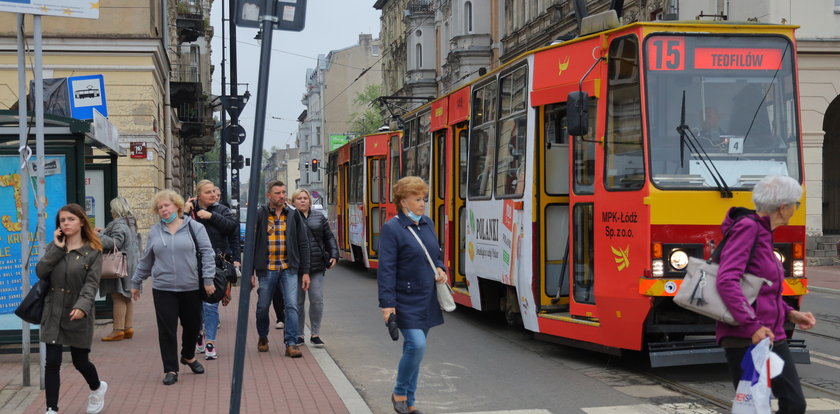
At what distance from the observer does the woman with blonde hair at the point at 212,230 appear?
1017cm

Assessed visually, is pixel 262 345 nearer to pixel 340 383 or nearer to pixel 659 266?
pixel 340 383

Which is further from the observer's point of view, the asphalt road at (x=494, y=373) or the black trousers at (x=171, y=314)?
the black trousers at (x=171, y=314)

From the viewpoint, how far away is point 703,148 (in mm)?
8594

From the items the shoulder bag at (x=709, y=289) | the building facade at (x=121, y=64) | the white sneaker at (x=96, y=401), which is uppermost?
the building facade at (x=121, y=64)

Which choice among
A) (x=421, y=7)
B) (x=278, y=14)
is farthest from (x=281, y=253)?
(x=421, y=7)

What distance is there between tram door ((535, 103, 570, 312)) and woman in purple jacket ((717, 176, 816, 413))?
194 inches

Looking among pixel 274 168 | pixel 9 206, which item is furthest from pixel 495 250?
pixel 274 168

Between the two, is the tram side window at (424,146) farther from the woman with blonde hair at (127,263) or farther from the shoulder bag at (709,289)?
the shoulder bag at (709,289)

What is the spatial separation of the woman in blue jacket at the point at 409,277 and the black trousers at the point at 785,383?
2.32m

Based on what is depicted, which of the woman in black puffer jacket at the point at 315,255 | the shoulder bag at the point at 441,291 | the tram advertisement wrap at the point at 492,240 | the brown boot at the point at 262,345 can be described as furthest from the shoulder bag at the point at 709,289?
the brown boot at the point at 262,345

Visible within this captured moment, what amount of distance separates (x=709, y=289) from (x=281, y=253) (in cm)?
611

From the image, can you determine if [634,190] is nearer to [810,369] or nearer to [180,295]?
[810,369]

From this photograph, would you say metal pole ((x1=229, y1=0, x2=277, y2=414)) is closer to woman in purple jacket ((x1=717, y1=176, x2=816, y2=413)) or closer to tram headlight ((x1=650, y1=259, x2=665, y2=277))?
woman in purple jacket ((x1=717, y1=176, x2=816, y2=413))

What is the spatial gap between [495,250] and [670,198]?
11.0 feet
